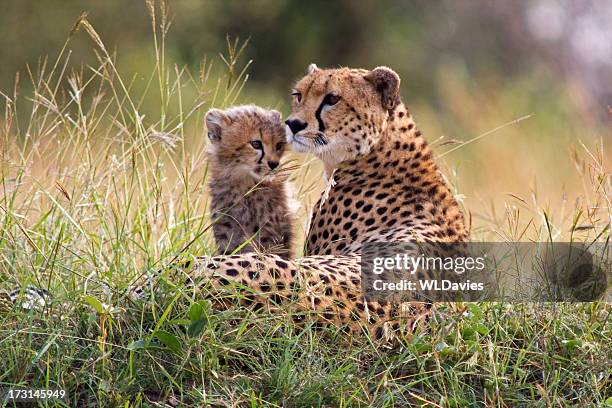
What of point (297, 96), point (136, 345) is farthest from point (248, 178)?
point (136, 345)

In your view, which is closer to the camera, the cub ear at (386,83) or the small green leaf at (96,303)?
the small green leaf at (96,303)

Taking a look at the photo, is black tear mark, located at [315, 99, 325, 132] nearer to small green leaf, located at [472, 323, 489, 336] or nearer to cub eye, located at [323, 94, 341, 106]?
cub eye, located at [323, 94, 341, 106]

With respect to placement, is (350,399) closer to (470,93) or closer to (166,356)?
(166,356)

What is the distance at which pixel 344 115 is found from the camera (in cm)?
462

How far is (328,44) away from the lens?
16.1 m

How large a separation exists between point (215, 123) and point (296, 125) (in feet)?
1.99

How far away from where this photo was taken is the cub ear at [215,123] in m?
5.11

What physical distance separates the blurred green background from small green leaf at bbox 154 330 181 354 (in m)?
7.19

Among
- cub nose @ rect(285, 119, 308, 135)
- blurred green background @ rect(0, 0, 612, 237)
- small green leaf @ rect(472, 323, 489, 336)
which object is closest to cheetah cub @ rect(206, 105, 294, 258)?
cub nose @ rect(285, 119, 308, 135)

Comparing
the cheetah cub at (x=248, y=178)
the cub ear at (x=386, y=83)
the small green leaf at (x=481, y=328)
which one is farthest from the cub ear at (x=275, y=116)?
the small green leaf at (x=481, y=328)

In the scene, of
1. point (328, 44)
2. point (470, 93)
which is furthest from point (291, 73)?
point (470, 93)

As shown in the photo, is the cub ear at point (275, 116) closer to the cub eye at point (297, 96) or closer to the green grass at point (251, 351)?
the cub eye at point (297, 96)

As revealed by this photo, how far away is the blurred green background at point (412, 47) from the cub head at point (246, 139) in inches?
218

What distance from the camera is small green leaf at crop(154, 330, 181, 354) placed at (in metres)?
3.48
